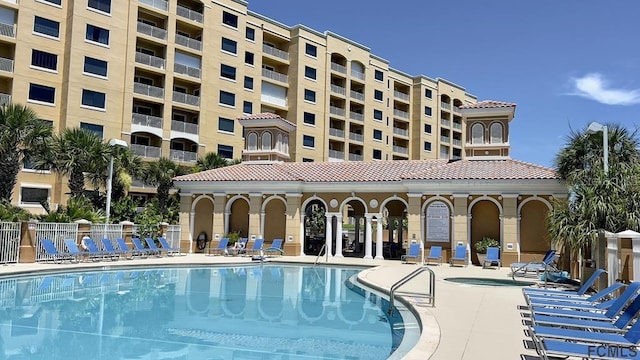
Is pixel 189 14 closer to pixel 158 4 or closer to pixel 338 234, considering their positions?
pixel 158 4

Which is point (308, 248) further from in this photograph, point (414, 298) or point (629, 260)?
point (629, 260)

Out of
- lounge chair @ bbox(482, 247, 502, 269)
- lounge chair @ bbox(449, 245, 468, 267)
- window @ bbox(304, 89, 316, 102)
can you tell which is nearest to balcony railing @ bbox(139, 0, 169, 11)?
window @ bbox(304, 89, 316, 102)

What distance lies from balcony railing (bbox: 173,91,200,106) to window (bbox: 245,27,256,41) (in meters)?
8.75

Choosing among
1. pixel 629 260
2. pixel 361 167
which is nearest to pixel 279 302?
pixel 629 260

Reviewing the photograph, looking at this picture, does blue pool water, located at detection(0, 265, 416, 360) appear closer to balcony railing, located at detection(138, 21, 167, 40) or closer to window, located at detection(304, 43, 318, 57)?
balcony railing, located at detection(138, 21, 167, 40)

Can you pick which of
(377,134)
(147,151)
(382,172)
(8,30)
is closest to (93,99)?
(147,151)

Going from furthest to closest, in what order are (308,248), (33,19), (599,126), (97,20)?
(97,20), (33,19), (308,248), (599,126)

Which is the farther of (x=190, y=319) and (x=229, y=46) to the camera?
(x=229, y=46)

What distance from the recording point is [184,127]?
140 ft

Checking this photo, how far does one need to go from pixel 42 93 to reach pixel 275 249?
2231cm

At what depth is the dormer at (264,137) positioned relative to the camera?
3009cm

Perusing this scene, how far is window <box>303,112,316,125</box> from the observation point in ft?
172

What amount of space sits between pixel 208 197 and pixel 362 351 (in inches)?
815

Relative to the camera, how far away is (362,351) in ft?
27.5
